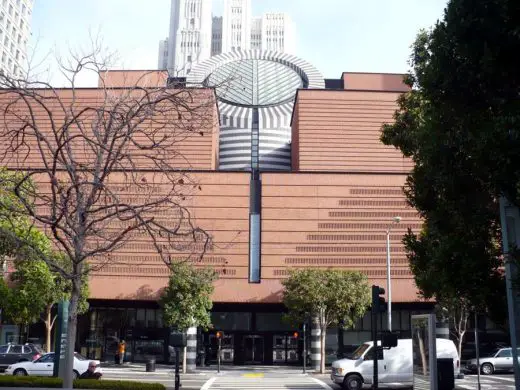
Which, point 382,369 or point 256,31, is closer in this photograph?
point 382,369

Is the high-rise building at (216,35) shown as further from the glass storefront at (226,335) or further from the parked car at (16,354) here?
the parked car at (16,354)

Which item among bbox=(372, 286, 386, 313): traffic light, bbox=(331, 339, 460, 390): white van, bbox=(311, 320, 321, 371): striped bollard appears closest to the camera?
bbox=(372, 286, 386, 313): traffic light

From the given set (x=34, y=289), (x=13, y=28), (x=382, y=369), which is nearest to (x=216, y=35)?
(x=13, y=28)

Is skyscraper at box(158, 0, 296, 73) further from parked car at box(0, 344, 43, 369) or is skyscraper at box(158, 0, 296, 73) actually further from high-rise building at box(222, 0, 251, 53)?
parked car at box(0, 344, 43, 369)

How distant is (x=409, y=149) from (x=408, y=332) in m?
33.8

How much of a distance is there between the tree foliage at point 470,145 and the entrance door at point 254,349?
118ft

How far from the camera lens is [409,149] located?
51.3 feet

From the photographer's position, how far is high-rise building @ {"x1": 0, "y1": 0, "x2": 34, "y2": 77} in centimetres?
8531

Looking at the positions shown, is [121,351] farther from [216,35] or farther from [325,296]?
[216,35]

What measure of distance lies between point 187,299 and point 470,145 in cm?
3050

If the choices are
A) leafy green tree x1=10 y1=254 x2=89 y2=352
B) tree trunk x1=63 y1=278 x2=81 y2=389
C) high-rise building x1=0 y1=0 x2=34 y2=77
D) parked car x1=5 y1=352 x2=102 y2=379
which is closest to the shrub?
tree trunk x1=63 y1=278 x2=81 y2=389

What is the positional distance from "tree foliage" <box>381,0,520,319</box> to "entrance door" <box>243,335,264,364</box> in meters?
36.1

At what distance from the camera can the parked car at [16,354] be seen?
3058 centimetres

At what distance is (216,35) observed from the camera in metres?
173
